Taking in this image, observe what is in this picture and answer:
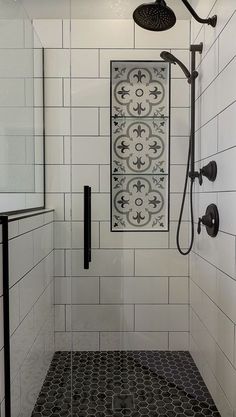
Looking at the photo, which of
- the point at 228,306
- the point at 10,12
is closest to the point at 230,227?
the point at 228,306

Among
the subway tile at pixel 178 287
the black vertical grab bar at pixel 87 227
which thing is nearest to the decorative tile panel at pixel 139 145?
the black vertical grab bar at pixel 87 227

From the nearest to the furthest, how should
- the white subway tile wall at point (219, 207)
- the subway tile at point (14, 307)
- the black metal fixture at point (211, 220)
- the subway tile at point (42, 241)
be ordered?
the subway tile at point (14, 307)
the white subway tile wall at point (219, 207)
the black metal fixture at point (211, 220)
the subway tile at point (42, 241)

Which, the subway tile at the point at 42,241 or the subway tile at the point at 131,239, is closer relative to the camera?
the subway tile at the point at 42,241

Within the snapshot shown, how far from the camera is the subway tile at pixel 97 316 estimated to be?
1.87 meters

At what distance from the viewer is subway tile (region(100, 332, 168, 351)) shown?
187cm

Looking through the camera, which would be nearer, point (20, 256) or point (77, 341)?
point (20, 256)

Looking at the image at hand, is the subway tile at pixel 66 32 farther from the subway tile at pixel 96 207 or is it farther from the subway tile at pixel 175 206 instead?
the subway tile at pixel 175 206

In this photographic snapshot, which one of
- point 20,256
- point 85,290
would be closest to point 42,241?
point 20,256

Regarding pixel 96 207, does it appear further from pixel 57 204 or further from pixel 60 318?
pixel 60 318

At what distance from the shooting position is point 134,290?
187 cm

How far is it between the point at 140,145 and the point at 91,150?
309 millimetres

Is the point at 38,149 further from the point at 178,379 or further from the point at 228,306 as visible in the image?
the point at 178,379

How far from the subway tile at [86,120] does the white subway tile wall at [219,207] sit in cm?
62

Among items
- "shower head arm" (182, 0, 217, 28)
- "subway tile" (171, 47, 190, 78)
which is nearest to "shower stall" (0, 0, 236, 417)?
"subway tile" (171, 47, 190, 78)
